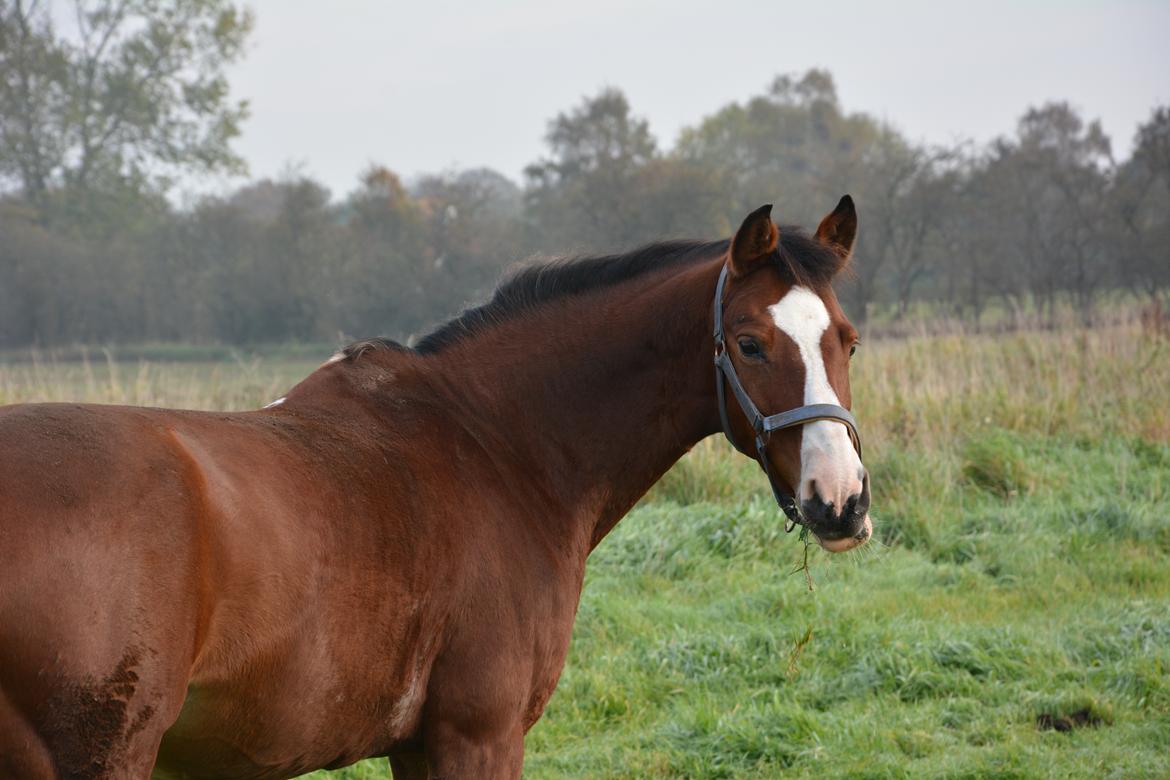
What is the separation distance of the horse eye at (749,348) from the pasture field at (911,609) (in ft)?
2.32

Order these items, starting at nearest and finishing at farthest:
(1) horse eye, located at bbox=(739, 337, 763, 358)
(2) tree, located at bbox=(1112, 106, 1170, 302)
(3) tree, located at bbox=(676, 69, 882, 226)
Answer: (1) horse eye, located at bbox=(739, 337, 763, 358), (2) tree, located at bbox=(1112, 106, 1170, 302), (3) tree, located at bbox=(676, 69, 882, 226)

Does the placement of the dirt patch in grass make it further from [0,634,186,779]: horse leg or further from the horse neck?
[0,634,186,779]: horse leg

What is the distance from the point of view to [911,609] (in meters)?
5.60

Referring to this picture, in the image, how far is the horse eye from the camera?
261cm

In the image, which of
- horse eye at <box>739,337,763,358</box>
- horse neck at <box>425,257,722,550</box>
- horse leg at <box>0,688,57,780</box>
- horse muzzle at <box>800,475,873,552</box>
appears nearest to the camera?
horse leg at <box>0,688,57,780</box>

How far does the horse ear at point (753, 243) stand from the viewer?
263 centimetres

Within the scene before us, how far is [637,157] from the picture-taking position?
77.2 ft

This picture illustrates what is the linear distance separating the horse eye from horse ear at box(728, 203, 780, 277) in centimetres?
21

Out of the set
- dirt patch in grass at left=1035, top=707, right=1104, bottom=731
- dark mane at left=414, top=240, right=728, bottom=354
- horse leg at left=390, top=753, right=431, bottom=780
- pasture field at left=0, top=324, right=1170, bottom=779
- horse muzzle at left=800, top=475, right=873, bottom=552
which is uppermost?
dark mane at left=414, top=240, right=728, bottom=354

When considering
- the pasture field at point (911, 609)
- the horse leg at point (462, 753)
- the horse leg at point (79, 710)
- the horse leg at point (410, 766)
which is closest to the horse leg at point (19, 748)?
the horse leg at point (79, 710)

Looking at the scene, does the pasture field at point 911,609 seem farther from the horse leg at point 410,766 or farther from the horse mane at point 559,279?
the horse leg at point 410,766

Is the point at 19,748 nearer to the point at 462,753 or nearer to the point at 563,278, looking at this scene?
the point at 462,753

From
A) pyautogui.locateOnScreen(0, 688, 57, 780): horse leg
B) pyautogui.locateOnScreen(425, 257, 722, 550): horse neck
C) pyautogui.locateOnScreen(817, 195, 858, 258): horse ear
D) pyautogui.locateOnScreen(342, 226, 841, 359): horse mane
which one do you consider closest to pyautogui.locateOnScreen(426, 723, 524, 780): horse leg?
pyautogui.locateOnScreen(425, 257, 722, 550): horse neck

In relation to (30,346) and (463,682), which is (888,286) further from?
(463,682)
